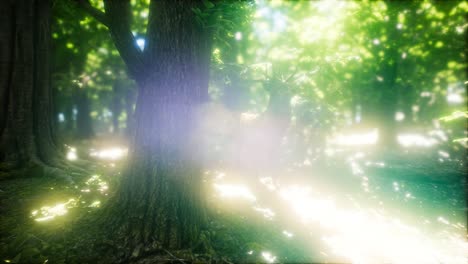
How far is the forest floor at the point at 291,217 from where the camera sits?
4.18 meters

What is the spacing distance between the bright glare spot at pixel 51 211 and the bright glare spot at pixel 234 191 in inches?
147

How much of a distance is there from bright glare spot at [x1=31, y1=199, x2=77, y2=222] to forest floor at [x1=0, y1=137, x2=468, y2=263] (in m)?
0.02

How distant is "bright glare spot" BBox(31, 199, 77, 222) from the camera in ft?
15.2

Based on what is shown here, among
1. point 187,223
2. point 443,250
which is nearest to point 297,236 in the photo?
point 187,223

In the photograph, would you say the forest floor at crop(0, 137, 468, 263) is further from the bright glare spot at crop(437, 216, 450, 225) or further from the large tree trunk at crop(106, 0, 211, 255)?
the large tree trunk at crop(106, 0, 211, 255)

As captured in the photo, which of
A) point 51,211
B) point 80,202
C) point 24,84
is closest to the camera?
point 51,211

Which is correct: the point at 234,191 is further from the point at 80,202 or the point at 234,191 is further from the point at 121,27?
the point at 121,27

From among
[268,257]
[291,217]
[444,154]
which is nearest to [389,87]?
[444,154]

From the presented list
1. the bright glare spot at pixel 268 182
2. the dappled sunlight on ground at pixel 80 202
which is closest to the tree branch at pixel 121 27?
the dappled sunlight on ground at pixel 80 202

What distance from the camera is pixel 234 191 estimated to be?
7578 millimetres

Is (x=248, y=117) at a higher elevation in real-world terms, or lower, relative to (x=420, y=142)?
higher

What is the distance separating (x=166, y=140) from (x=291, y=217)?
3.91 metres

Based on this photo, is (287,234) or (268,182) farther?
(268,182)

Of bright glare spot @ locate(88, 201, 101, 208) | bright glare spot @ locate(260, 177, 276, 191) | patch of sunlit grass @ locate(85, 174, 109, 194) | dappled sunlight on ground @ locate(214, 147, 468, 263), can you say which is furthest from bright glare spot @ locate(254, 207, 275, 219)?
patch of sunlit grass @ locate(85, 174, 109, 194)
